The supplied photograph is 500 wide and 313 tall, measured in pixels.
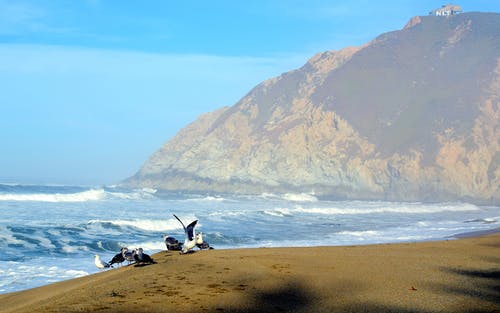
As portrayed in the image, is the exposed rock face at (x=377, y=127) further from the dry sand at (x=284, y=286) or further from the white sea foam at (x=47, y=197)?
the dry sand at (x=284, y=286)

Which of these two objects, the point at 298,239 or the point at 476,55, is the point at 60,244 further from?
the point at 476,55

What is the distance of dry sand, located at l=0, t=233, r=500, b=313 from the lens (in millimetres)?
7930

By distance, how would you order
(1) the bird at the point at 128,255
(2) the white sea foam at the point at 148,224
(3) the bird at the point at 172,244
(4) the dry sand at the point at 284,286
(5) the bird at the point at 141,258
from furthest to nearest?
(2) the white sea foam at the point at 148,224 < (3) the bird at the point at 172,244 < (1) the bird at the point at 128,255 < (5) the bird at the point at 141,258 < (4) the dry sand at the point at 284,286

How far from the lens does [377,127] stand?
277 feet

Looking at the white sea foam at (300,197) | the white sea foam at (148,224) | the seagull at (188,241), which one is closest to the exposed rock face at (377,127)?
the white sea foam at (300,197)

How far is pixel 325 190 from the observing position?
81750 mm

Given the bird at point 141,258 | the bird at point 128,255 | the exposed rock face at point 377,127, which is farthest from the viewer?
the exposed rock face at point 377,127

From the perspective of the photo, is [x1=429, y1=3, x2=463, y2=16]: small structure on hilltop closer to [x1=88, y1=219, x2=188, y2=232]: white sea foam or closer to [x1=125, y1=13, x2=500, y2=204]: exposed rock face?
[x1=125, y1=13, x2=500, y2=204]: exposed rock face

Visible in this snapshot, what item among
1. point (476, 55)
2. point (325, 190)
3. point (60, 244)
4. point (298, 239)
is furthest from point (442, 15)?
point (60, 244)

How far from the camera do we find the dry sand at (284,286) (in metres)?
7.93

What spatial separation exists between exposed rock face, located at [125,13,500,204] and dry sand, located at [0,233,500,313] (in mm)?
61430

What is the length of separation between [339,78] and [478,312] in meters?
88.7

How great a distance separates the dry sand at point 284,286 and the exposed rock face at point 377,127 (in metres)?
61.4

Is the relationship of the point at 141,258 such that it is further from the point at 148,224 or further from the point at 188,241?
the point at 148,224
